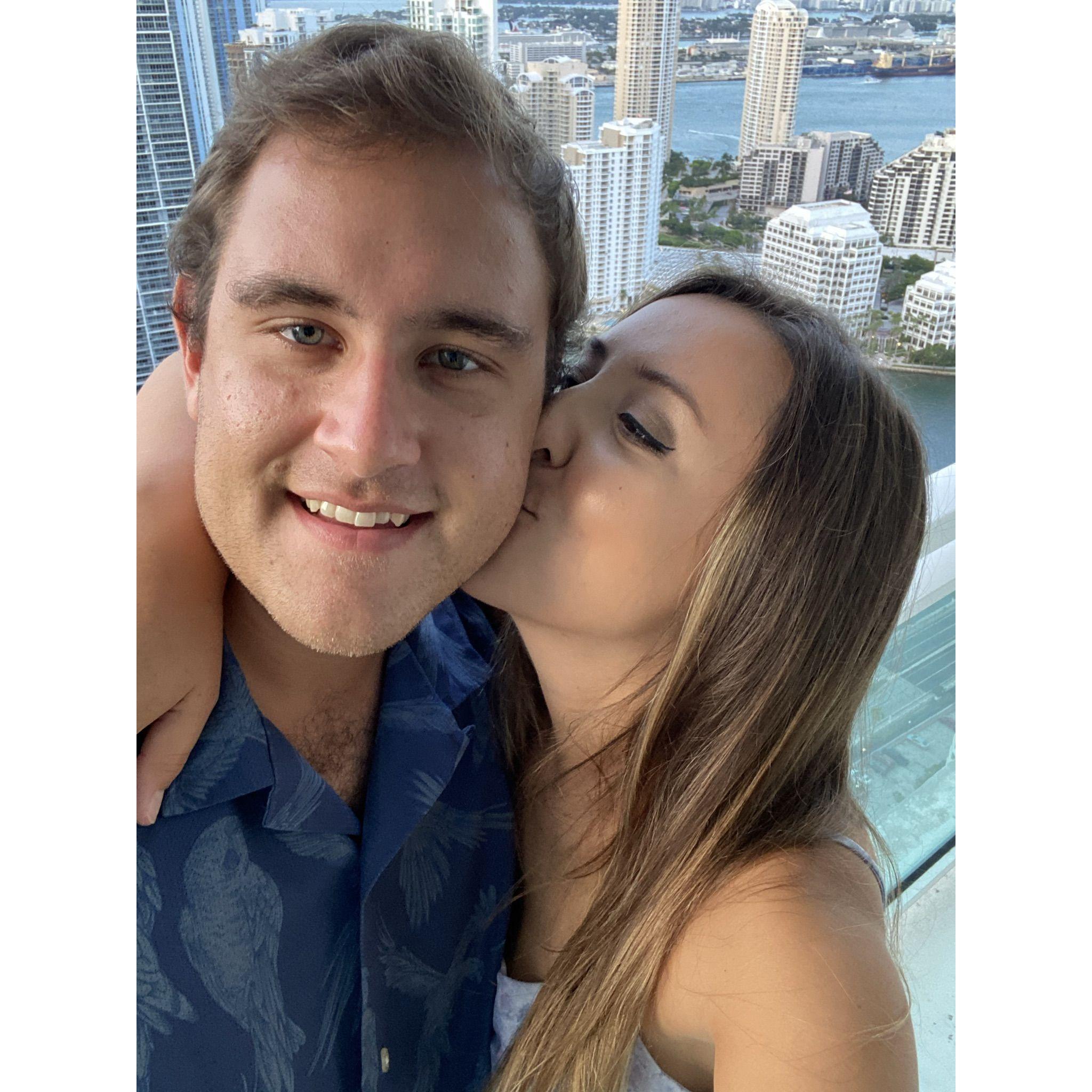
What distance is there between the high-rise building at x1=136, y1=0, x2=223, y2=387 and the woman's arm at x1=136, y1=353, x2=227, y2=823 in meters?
0.28

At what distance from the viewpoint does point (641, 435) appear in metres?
1.31

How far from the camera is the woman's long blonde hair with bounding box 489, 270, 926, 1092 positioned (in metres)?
1.29

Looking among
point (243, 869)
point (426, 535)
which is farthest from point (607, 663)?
point (243, 869)

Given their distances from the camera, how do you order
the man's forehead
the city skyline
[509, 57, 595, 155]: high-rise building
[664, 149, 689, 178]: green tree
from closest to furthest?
1. the man's forehead
2. the city skyline
3. [509, 57, 595, 155]: high-rise building
4. [664, 149, 689, 178]: green tree

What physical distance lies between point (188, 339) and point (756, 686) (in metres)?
0.95

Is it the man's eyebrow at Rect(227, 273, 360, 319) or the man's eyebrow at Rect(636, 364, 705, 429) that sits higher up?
the man's eyebrow at Rect(227, 273, 360, 319)

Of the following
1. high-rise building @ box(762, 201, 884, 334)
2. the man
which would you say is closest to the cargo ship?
high-rise building @ box(762, 201, 884, 334)

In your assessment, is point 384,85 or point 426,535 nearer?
point 384,85

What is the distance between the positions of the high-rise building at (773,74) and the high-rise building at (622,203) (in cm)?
20

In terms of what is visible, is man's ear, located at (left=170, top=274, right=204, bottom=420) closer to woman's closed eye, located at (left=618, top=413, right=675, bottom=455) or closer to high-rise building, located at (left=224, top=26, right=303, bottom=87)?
high-rise building, located at (left=224, top=26, right=303, bottom=87)

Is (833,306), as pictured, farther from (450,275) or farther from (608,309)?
(450,275)

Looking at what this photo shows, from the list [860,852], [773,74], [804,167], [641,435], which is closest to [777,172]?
[804,167]

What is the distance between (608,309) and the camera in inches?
67.5
